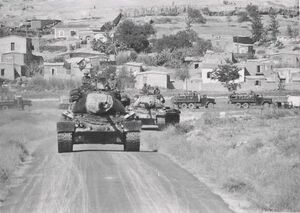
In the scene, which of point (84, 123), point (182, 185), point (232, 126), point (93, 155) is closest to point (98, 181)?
point (182, 185)

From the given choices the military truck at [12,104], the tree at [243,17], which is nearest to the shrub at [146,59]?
the military truck at [12,104]

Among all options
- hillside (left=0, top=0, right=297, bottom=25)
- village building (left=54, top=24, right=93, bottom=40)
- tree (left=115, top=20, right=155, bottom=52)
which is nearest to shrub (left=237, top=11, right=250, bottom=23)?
hillside (left=0, top=0, right=297, bottom=25)

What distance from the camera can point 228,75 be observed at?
8206 centimetres

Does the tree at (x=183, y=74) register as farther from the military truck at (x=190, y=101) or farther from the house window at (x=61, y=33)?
the house window at (x=61, y=33)

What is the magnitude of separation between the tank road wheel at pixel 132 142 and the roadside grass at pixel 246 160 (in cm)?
A: 115

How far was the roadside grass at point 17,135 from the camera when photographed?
1993 centimetres

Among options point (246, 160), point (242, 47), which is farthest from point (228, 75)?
point (246, 160)

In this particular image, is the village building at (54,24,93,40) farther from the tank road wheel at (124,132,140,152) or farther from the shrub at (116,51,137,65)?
the tank road wheel at (124,132,140,152)

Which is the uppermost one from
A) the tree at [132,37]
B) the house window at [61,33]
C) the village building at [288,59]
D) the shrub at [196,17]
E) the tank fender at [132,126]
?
the shrub at [196,17]

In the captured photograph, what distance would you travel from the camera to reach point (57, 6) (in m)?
190

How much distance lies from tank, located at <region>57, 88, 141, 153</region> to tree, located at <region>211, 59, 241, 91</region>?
56282mm

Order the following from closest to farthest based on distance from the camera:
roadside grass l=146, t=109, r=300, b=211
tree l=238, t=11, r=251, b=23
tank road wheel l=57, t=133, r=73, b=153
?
roadside grass l=146, t=109, r=300, b=211 → tank road wheel l=57, t=133, r=73, b=153 → tree l=238, t=11, r=251, b=23

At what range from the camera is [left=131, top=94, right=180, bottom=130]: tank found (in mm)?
38094

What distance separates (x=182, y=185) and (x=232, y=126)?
69.6 feet
